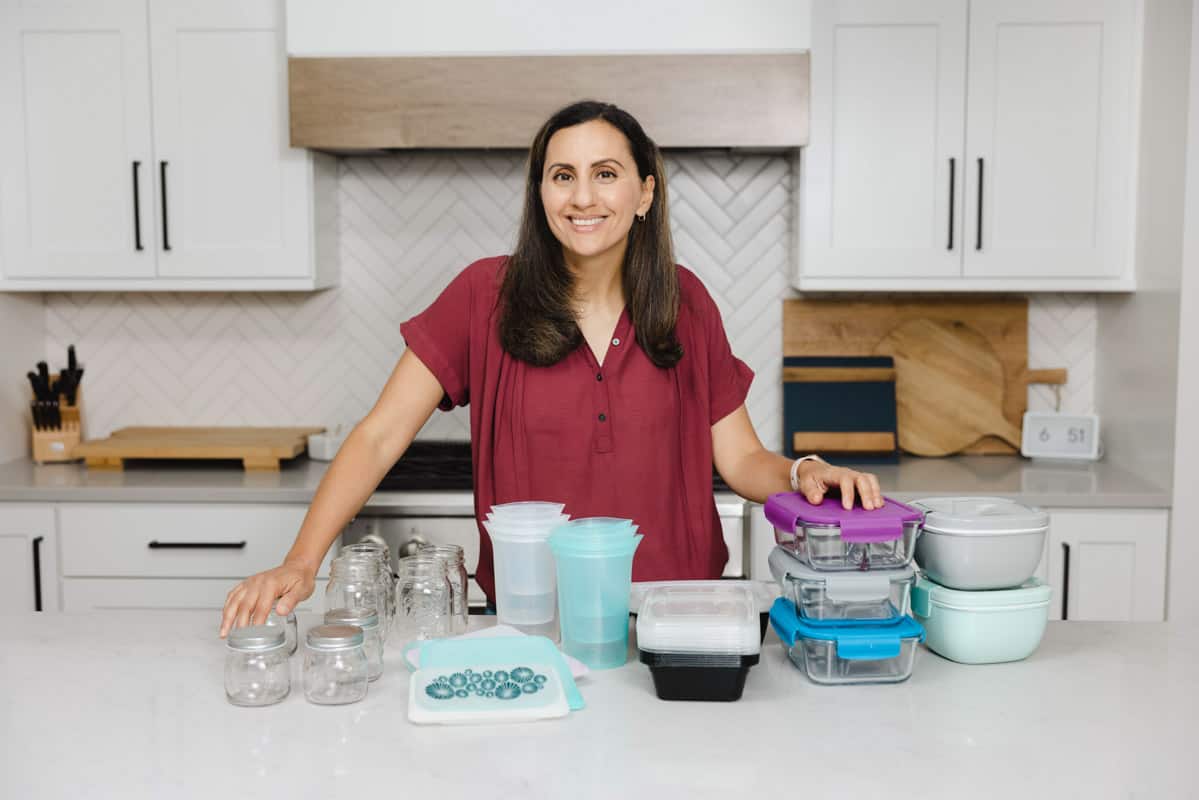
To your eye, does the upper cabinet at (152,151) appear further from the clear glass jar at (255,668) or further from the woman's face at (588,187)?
the clear glass jar at (255,668)

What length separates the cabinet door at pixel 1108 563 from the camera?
3.07 metres

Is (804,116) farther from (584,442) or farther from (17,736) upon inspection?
(17,736)

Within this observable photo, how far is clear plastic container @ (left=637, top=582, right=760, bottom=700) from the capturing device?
1464 mm

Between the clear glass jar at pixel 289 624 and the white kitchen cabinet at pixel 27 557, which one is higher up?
the clear glass jar at pixel 289 624

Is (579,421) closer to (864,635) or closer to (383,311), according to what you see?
(864,635)

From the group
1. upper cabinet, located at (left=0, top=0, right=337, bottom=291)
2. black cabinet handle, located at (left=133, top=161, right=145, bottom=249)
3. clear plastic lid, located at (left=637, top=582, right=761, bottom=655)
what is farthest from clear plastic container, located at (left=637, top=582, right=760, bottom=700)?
black cabinet handle, located at (left=133, top=161, right=145, bottom=249)

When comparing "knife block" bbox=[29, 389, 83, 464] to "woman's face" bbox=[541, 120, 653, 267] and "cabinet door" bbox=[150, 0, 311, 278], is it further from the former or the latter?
"woman's face" bbox=[541, 120, 653, 267]

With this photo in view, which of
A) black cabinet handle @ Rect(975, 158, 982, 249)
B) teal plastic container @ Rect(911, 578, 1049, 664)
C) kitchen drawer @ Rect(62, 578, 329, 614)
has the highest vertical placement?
black cabinet handle @ Rect(975, 158, 982, 249)

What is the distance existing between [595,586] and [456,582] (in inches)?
10.1

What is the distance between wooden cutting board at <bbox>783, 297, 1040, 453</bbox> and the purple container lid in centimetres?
201

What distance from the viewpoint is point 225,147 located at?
3.27 metres

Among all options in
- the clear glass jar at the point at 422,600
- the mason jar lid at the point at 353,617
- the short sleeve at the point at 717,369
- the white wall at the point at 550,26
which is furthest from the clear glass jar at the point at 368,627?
the white wall at the point at 550,26

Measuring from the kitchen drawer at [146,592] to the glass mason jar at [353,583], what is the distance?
1539mm

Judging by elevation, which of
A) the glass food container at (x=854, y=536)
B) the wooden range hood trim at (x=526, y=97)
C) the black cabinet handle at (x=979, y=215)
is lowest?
the glass food container at (x=854, y=536)
